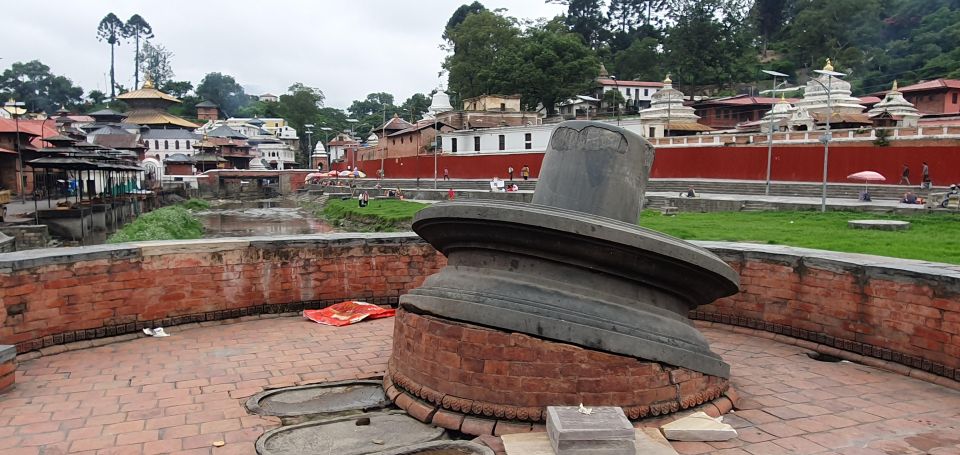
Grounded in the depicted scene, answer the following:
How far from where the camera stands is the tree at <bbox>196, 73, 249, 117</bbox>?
12498 cm

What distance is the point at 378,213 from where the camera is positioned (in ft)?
93.6

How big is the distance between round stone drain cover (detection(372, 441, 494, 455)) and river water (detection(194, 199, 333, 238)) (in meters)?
23.6

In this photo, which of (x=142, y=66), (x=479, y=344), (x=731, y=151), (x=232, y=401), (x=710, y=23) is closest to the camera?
(x=479, y=344)

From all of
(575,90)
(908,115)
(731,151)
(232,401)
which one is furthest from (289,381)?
(575,90)

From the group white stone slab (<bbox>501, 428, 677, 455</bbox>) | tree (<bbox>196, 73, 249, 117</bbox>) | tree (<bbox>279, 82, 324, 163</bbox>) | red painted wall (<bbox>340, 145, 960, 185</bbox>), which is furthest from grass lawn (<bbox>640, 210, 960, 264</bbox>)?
tree (<bbox>196, 73, 249, 117</bbox>)

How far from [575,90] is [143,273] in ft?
176

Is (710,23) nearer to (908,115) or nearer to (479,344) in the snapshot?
(908,115)

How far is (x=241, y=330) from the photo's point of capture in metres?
7.14

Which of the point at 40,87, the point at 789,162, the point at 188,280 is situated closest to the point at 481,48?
the point at 789,162

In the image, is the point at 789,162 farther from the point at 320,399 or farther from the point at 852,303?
the point at 320,399

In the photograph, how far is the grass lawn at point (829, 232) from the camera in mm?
10391

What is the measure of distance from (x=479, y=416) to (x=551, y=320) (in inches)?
33.2

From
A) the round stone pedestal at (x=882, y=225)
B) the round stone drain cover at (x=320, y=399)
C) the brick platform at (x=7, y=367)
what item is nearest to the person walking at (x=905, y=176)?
the round stone pedestal at (x=882, y=225)

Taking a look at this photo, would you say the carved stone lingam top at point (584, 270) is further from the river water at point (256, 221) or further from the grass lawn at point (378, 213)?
the river water at point (256, 221)
